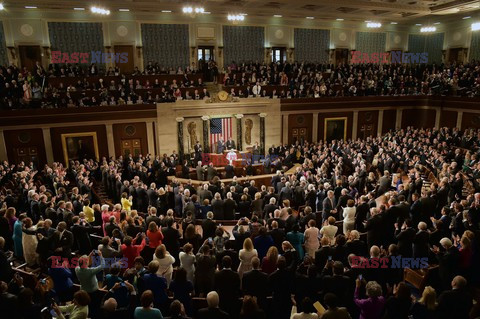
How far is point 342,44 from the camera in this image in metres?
26.6

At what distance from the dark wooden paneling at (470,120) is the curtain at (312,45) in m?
10.5

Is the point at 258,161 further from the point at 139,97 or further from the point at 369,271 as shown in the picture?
the point at 369,271

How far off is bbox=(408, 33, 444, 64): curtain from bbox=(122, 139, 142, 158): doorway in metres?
23.0

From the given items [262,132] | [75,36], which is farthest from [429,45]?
[75,36]

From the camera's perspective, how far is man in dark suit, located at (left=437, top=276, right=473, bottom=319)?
440 cm

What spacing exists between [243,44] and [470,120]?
1472 centimetres

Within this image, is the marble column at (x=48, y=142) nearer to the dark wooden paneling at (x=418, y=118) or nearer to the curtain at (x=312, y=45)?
the curtain at (x=312, y=45)

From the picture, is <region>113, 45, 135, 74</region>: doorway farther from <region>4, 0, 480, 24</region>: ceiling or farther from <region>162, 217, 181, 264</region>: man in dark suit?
<region>162, 217, 181, 264</region>: man in dark suit

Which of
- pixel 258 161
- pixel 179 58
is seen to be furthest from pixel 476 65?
pixel 179 58

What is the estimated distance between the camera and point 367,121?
74.1ft

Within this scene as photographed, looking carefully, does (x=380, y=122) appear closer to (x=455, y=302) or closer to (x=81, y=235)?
(x=455, y=302)

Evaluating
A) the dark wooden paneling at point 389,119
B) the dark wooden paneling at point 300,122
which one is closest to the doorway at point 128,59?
the dark wooden paneling at point 300,122

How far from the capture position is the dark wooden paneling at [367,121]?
22438 millimetres

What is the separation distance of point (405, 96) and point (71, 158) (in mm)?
19870
